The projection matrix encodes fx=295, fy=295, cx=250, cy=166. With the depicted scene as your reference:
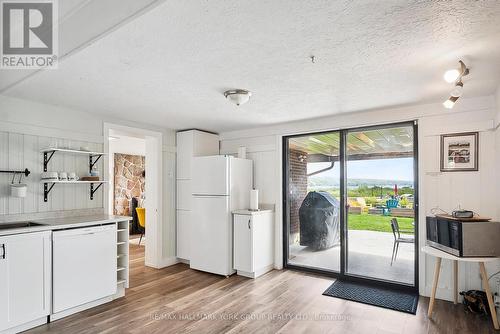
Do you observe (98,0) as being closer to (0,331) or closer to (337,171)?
(0,331)

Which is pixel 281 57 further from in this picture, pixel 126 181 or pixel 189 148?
pixel 126 181

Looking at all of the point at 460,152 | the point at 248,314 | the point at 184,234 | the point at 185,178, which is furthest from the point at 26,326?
the point at 460,152

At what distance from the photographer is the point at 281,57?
2164 millimetres

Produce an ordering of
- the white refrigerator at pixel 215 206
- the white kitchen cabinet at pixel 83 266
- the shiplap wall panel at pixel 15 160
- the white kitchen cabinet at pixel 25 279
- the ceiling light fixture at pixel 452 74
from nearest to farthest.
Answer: the ceiling light fixture at pixel 452 74, the white kitchen cabinet at pixel 25 279, the white kitchen cabinet at pixel 83 266, the shiplap wall panel at pixel 15 160, the white refrigerator at pixel 215 206

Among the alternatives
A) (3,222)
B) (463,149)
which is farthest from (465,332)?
(3,222)

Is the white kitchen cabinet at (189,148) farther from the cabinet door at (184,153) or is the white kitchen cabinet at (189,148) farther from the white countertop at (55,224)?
the white countertop at (55,224)

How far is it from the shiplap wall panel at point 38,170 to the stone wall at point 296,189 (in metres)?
2.79

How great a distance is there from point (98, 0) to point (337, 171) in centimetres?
349

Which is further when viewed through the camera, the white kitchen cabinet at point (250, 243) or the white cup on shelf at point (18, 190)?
the white kitchen cabinet at point (250, 243)

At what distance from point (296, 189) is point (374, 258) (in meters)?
1.46

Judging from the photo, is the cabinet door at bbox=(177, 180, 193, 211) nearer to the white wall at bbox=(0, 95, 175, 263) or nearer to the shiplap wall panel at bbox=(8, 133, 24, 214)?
the white wall at bbox=(0, 95, 175, 263)

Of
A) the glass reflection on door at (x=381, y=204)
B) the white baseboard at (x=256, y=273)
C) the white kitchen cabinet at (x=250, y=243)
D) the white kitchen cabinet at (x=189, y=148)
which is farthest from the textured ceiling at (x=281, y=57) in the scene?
the white baseboard at (x=256, y=273)

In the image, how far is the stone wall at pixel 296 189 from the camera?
4637 mm

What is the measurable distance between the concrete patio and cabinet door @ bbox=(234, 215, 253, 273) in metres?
1.07
